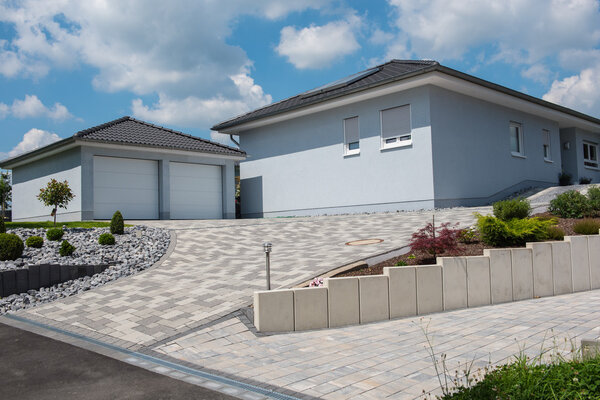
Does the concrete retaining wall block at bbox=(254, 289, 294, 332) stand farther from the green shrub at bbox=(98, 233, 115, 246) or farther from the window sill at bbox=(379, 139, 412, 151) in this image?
the window sill at bbox=(379, 139, 412, 151)

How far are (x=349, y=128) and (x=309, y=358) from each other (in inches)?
550

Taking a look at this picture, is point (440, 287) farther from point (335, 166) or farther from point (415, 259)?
point (335, 166)

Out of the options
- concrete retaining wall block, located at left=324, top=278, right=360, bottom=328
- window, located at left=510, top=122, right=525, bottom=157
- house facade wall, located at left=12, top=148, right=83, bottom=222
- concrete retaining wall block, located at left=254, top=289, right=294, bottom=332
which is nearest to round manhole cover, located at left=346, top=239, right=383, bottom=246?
concrete retaining wall block, located at left=324, top=278, right=360, bottom=328

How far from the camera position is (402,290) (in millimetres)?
6469

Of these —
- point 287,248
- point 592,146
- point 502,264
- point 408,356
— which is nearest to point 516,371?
point 408,356

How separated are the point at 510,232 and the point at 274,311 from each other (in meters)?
4.55

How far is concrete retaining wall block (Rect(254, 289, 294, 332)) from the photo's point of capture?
5.71 metres

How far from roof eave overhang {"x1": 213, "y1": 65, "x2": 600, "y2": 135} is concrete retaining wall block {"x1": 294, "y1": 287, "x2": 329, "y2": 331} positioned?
409 inches

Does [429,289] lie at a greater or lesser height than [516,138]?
lesser

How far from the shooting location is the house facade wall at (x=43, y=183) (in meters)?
16.6

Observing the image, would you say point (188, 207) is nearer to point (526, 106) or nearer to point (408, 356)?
point (526, 106)

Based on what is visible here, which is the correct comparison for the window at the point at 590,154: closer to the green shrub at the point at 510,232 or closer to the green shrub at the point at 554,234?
the green shrub at the point at 554,234

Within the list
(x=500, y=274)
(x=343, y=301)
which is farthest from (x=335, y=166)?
(x=343, y=301)

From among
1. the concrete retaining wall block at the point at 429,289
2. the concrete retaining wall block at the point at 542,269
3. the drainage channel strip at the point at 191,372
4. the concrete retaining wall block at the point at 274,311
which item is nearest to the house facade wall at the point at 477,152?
the concrete retaining wall block at the point at 542,269
